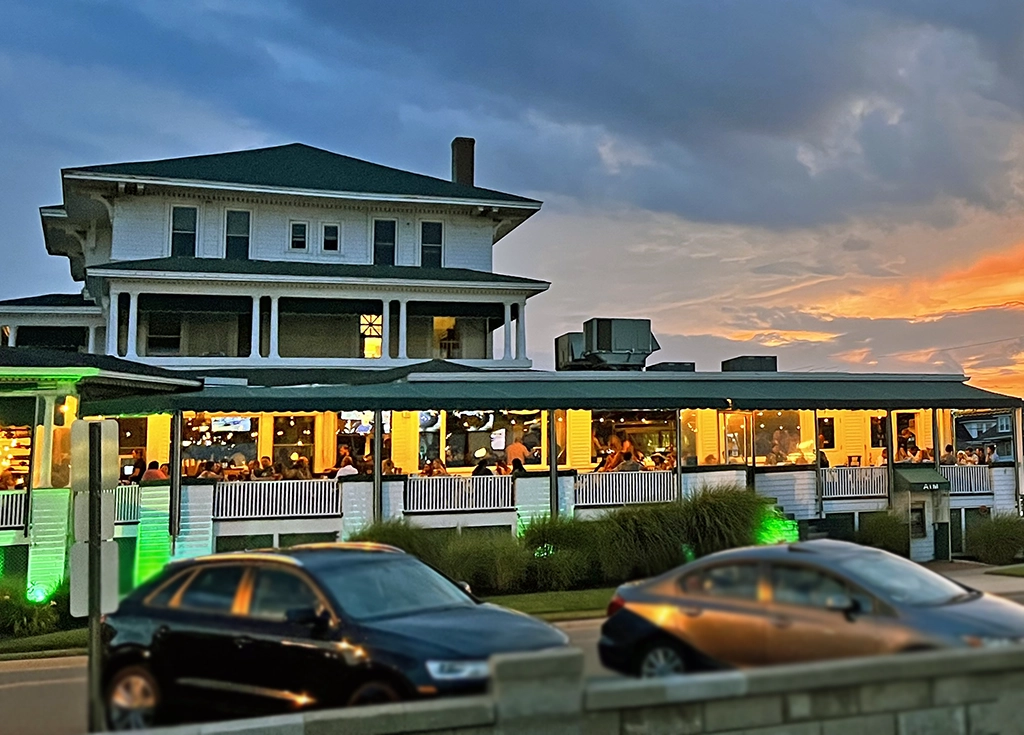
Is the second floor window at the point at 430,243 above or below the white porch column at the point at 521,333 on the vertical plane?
above

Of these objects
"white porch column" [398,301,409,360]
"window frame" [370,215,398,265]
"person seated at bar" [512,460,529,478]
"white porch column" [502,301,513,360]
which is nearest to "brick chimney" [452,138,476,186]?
"window frame" [370,215,398,265]

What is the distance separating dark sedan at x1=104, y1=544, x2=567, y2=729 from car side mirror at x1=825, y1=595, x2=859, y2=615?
5.47ft

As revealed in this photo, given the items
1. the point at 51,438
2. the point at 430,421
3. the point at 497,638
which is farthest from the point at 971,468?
the point at 497,638

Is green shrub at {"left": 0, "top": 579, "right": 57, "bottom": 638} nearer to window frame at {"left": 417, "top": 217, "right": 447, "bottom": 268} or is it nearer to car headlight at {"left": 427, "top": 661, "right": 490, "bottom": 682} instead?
car headlight at {"left": 427, "top": 661, "right": 490, "bottom": 682}

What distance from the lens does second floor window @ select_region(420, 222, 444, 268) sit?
35625 mm

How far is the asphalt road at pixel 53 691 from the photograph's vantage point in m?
5.74

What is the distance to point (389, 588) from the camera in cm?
551

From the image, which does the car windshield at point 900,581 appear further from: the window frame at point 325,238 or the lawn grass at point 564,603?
the window frame at point 325,238

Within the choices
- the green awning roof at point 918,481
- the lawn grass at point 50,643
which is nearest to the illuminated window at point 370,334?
the lawn grass at point 50,643

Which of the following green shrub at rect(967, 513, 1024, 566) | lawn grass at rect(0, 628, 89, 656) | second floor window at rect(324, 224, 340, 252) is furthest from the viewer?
second floor window at rect(324, 224, 340, 252)

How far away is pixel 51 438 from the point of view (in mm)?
18062

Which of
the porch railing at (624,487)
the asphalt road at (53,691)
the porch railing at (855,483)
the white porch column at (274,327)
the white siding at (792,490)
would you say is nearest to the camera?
the asphalt road at (53,691)

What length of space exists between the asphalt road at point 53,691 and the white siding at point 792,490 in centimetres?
479

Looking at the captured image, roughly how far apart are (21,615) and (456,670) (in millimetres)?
10881
